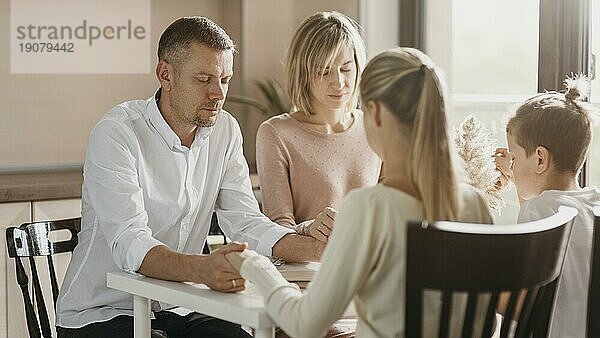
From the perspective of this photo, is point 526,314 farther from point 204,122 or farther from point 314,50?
point 314,50

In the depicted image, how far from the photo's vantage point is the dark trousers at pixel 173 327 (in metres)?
2.31

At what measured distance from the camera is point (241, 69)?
409 cm

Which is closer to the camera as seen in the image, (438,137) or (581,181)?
(438,137)

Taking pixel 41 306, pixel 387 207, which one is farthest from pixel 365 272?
pixel 41 306

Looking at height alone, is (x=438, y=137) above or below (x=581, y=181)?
above

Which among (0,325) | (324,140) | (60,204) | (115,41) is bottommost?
(0,325)

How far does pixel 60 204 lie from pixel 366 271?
2000 mm

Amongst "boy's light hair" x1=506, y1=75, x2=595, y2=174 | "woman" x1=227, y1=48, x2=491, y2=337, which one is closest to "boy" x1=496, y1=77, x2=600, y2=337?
"boy's light hair" x1=506, y1=75, x2=595, y2=174

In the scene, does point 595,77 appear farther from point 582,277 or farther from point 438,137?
point 438,137

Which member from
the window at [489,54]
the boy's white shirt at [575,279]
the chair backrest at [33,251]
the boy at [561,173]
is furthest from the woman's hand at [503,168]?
the chair backrest at [33,251]

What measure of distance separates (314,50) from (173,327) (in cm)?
88

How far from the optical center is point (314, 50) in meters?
2.77

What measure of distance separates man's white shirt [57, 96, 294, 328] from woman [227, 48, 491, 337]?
26.4 inches

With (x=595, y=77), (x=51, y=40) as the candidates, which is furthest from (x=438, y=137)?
(x=51, y=40)
